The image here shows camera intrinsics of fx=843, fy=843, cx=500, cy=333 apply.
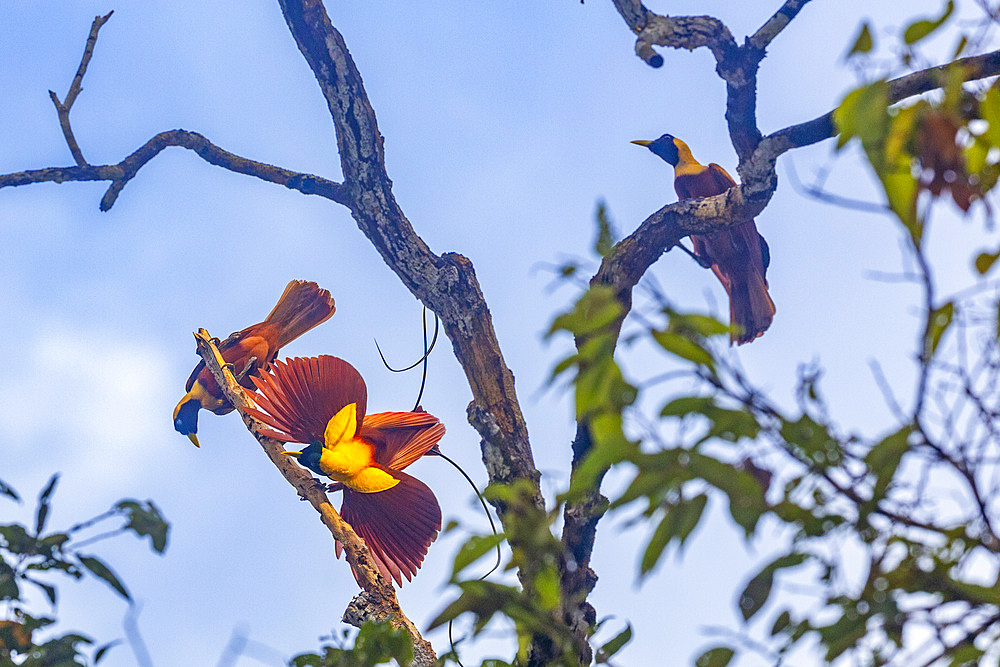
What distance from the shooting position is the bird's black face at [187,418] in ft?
6.11

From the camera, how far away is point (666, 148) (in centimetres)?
192

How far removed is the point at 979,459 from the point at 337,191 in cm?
129

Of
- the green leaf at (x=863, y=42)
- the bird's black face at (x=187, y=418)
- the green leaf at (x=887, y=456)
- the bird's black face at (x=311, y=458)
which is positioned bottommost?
the green leaf at (x=887, y=456)

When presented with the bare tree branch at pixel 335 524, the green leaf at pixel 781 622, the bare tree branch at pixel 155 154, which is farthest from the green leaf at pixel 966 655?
the bare tree branch at pixel 155 154

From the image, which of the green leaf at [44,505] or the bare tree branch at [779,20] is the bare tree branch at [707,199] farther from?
the green leaf at [44,505]

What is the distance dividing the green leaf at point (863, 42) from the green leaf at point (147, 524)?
2.27 feet

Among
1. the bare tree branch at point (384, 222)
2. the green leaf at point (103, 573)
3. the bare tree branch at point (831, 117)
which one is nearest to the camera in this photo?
the green leaf at point (103, 573)

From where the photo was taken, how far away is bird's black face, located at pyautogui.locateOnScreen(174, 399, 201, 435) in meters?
1.86

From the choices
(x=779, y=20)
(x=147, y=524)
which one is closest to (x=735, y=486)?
(x=147, y=524)

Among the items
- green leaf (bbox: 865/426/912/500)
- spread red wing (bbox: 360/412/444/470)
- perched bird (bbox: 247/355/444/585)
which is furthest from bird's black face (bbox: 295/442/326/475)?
green leaf (bbox: 865/426/912/500)

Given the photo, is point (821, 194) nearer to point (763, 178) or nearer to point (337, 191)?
point (763, 178)

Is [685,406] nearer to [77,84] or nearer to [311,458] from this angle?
[311,458]

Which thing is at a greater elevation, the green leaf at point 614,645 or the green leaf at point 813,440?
the green leaf at point 813,440

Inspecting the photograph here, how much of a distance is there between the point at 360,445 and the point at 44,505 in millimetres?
838
